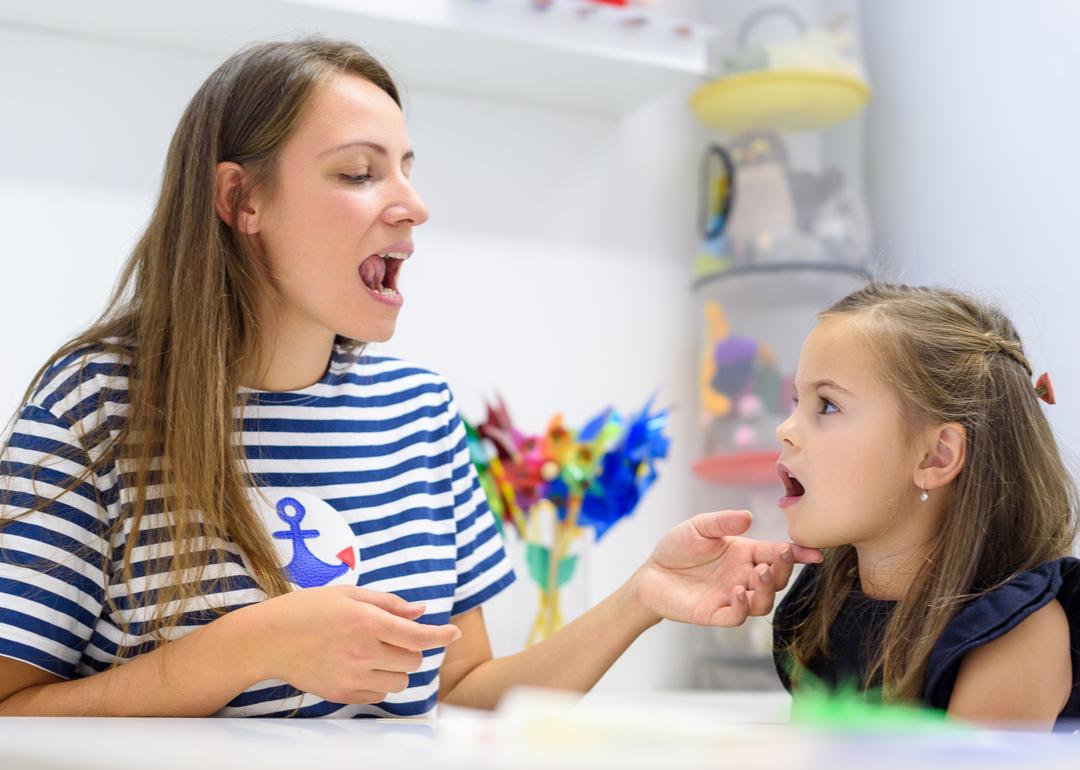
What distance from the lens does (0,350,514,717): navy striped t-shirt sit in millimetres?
994

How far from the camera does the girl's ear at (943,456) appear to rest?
100 centimetres

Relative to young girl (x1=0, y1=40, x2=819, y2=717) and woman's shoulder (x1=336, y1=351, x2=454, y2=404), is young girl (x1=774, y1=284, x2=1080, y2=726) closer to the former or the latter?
young girl (x1=0, y1=40, x2=819, y2=717)

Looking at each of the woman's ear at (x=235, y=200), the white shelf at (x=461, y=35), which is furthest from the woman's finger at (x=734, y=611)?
the white shelf at (x=461, y=35)

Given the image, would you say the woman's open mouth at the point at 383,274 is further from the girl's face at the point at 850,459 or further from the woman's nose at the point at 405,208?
the girl's face at the point at 850,459

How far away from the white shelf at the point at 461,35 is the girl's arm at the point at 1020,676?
1.16 meters

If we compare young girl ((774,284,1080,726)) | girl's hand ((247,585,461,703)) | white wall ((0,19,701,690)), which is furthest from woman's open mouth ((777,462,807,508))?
white wall ((0,19,701,690))

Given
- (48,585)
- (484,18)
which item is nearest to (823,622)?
(48,585)

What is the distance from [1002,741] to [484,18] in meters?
1.50

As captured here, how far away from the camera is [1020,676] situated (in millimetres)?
866

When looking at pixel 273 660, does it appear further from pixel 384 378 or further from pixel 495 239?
pixel 495 239

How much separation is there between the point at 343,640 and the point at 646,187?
1.49 m

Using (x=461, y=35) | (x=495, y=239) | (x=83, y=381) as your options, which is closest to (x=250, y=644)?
(x=83, y=381)

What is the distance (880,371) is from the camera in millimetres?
1025

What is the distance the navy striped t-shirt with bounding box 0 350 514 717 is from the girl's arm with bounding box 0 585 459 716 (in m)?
0.07
